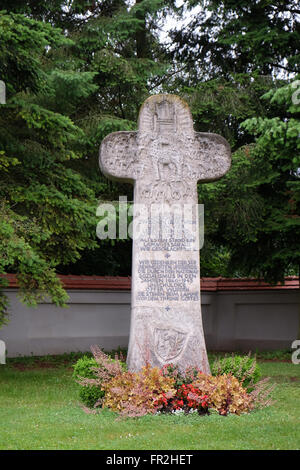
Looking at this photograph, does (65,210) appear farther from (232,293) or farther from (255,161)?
(232,293)

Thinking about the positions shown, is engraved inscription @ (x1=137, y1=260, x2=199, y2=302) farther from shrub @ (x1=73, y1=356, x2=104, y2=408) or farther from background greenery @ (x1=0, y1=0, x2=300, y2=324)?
background greenery @ (x1=0, y1=0, x2=300, y2=324)

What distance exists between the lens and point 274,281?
16.7 m

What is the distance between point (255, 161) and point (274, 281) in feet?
11.0

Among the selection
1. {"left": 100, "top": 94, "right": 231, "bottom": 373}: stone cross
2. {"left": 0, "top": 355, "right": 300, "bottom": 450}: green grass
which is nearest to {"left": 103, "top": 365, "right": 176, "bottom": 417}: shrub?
{"left": 0, "top": 355, "right": 300, "bottom": 450}: green grass

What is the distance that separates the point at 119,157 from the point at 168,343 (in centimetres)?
261

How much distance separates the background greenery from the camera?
37.0 feet

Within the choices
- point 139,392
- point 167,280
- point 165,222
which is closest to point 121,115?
point 165,222

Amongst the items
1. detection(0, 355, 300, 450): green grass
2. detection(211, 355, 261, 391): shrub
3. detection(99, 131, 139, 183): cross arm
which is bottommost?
detection(0, 355, 300, 450): green grass

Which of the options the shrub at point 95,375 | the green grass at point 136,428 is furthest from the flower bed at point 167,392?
the green grass at point 136,428

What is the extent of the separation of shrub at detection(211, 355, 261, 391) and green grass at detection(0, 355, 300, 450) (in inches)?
17.6

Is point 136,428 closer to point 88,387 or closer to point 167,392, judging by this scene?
point 167,392

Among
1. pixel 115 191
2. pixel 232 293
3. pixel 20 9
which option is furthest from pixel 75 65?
pixel 232 293

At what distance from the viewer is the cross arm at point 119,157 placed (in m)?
9.00

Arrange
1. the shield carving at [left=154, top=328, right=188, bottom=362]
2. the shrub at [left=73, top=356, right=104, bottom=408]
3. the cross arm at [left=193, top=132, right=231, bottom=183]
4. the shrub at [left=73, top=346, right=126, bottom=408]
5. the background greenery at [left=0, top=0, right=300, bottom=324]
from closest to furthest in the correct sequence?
the shrub at [left=73, top=346, right=126, bottom=408], the shrub at [left=73, top=356, right=104, bottom=408], the shield carving at [left=154, top=328, right=188, bottom=362], the cross arm at [left=193, top=132, right=231, bottom=183], the background greenery at [left=0, top=0, right=300, bottom=324]
